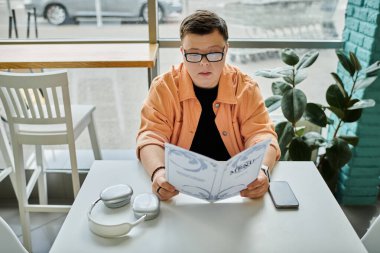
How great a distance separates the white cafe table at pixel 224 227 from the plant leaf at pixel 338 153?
938mm

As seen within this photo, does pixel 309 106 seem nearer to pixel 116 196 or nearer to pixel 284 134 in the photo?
pixel 284 134

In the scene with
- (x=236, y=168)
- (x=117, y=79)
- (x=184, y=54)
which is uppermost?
(x=184, y=54)

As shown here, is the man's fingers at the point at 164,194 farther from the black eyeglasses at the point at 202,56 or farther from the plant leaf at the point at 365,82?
the plant leaf at the point at 365,82

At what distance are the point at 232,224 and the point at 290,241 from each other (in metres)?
0.16

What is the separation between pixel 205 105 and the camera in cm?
150

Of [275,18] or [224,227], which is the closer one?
[224,227]

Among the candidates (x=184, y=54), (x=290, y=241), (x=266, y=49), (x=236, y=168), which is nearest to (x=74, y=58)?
(x=184, y=54)

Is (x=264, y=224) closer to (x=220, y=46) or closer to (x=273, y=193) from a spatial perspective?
(x=273, y=193)

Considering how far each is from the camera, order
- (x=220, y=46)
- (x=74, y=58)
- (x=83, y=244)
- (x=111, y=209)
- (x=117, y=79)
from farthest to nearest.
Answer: (x=117, y=79), (x=74, y=58), (x=220, y=46), (x=111, y=209), (x=83, y=244)

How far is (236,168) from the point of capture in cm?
104

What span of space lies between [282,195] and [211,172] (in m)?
0.30

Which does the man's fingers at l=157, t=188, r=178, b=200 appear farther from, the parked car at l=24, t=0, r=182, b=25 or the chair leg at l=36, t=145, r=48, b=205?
the parked car at l=24, t=0, r=182, b=25

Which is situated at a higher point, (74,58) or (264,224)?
(74,58)

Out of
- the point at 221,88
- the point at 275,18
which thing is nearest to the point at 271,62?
the point at 275,18
